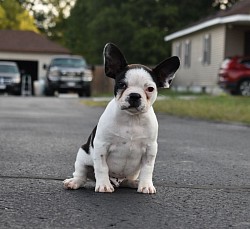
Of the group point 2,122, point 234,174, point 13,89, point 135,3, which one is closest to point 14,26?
point 135,3

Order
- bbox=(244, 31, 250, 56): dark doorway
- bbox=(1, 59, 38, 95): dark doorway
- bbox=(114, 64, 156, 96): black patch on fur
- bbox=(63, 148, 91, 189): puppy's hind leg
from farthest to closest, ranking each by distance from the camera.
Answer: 1. bbox=(1, 59, 38, 95): dark doorway
2. bbox=(244, 31, 250, 56): dark doorway
3. bbox=(63, 148, 91, 189): puppy's hind leg
4. bbox=(114, 64, 156, 96): black patch on fur

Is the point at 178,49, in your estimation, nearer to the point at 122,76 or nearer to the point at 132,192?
the point at 132,192

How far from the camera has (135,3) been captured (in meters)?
48.0

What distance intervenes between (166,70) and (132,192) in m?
0.95

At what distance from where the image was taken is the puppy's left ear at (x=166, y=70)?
4195mm

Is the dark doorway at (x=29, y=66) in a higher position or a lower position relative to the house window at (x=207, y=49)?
lower

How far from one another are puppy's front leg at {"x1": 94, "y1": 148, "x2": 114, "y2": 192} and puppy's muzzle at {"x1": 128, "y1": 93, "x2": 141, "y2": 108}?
1.40ft

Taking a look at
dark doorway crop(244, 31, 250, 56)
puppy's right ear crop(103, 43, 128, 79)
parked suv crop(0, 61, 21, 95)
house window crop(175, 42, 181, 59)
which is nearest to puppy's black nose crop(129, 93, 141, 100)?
puppy's right ear crop(103, 43, 128, 79)

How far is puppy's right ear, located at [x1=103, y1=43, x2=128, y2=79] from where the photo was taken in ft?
13.5

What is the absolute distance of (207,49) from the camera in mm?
31219

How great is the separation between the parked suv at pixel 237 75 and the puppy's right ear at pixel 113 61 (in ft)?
69.0

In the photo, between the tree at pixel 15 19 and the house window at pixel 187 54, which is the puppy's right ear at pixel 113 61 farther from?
the tree at pixel 15 19

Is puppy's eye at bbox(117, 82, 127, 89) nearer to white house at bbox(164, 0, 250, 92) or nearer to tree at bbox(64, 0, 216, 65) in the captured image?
white house at bbox(164, 0, 250, 92)

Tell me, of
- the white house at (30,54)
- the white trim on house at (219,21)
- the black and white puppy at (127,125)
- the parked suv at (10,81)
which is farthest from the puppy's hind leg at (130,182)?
the white house at (30,54)
